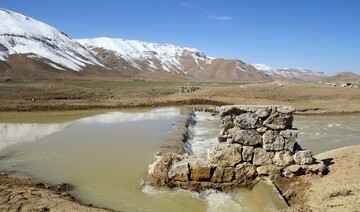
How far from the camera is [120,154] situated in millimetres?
15195

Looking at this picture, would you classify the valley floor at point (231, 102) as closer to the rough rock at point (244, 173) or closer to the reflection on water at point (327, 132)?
the rough rock at point (244, 173)

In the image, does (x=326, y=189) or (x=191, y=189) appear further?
(x=191, y=189)

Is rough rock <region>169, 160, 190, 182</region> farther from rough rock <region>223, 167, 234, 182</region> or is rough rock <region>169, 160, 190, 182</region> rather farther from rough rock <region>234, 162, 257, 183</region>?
rough rock <region>234, 162, 257, 183</region>

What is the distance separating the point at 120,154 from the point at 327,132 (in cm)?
1344

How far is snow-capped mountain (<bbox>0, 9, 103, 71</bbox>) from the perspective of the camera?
151m

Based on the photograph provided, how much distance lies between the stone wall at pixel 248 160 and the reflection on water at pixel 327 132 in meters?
5.74

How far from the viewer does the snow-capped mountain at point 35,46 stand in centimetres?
15081

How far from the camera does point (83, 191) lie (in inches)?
420

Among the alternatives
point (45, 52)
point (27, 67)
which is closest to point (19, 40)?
point (45, 52)

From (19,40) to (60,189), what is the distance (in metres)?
170

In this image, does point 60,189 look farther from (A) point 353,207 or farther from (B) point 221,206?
(A) point 353,207

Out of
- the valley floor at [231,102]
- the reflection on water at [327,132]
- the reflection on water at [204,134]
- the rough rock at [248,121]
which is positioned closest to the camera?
the valley floor at [231,102]

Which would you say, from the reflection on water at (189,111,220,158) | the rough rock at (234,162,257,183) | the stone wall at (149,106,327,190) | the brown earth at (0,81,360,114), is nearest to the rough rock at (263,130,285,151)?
the stone wall at (149,106,327,190)

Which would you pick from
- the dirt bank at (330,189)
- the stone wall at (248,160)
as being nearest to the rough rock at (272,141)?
the stone wall at (248,160)
